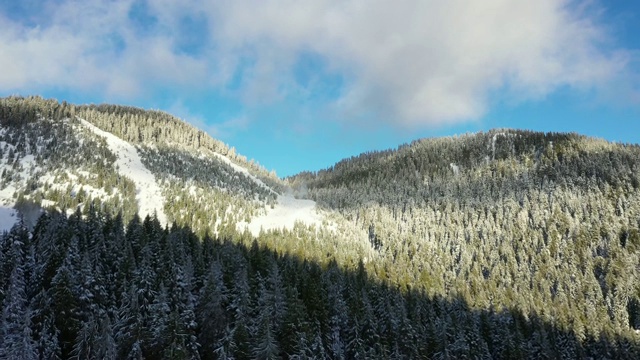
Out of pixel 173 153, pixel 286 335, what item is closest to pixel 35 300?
pixel 286 335

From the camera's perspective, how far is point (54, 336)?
3966 cm

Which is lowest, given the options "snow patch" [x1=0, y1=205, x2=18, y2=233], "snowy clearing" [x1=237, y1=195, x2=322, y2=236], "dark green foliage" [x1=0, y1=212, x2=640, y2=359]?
"dark green foliage" [x1=0, y1=212, x2=640, y2=359]

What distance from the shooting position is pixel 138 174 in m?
143

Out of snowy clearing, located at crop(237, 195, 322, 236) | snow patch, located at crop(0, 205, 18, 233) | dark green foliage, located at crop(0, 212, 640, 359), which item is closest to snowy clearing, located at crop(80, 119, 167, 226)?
snowy clearing, located at crop(237, 195, 322, 236)

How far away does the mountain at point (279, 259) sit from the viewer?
4519cm

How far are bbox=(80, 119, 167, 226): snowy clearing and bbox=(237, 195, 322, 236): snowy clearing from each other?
2594 cm

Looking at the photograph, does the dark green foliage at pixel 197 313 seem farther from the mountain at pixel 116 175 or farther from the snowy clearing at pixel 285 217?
the snowy clearing at pixel 285 217

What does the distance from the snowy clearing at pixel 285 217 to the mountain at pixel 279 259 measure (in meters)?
0.96

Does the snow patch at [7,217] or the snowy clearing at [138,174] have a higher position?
the snowy clearing at [138,174]

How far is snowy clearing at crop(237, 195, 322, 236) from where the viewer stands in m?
145

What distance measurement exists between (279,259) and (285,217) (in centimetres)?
7012

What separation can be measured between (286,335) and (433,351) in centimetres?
2458

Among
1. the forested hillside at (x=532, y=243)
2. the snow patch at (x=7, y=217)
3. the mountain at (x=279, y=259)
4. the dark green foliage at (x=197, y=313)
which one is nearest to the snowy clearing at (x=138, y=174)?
the mountain at (x=279, y=259)

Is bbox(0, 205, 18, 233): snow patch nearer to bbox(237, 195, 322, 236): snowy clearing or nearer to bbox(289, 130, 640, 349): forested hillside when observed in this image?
bbox(237, 195, 322, 236): snowy clearing
